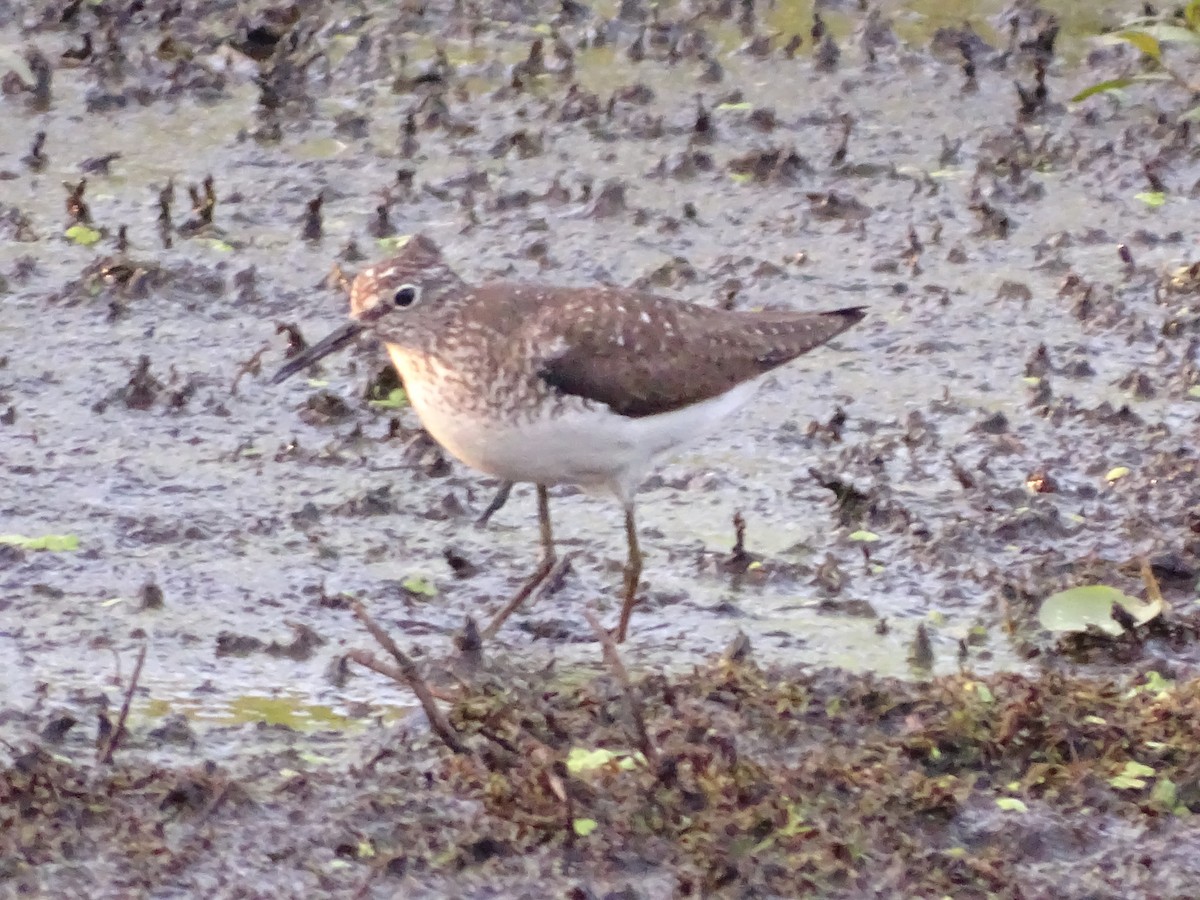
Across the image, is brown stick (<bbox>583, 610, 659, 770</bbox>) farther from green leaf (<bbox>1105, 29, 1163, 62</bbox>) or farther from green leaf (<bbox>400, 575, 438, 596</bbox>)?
green leaf (<bbox>1105, 29, 1163, 62</bbox>)

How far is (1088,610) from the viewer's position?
601 centimetres

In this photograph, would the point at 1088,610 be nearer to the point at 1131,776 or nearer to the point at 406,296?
the point at 1131,776

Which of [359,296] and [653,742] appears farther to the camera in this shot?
[359,296]

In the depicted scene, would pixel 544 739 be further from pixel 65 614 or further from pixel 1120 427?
pixel 1120 427

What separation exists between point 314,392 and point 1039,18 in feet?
17.2

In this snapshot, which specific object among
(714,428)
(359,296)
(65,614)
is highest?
(359,296)

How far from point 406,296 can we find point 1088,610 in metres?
2.19

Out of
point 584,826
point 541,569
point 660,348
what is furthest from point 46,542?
point 584,826

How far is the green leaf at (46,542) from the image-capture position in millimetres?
6543

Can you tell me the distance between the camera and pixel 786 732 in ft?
18.0

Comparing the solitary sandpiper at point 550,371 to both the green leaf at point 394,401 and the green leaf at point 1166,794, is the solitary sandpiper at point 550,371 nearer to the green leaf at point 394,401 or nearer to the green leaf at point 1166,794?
the green leaf at point 394,401

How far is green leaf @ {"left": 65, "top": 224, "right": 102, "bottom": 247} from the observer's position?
8.91 m

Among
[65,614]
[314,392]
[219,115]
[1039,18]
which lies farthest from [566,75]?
[65,614]

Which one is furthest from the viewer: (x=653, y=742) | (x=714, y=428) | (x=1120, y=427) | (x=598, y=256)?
(x=598, y=256)
